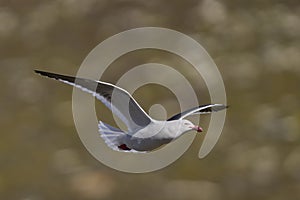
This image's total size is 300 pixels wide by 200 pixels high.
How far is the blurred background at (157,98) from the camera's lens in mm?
4320

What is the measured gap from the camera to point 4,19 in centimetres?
550

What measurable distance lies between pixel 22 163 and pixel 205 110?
1.46 metres

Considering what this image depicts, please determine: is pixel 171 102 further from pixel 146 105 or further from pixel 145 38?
pixel 145 38

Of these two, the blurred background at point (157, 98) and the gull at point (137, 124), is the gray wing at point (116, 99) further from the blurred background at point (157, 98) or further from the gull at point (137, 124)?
the blurred background at point (157, 98)

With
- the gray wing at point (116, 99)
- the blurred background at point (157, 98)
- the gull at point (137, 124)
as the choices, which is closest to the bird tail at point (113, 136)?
the gull at point (137, 124)

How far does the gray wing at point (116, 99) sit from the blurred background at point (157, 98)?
1.12m

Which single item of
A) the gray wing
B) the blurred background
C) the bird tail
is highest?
the blurred background

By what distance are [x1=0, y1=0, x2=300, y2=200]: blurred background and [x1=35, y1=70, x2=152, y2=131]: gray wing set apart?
112 cm

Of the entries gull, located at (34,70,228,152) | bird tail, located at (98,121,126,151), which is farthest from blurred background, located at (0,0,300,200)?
gull, located at (34,70,228,152)

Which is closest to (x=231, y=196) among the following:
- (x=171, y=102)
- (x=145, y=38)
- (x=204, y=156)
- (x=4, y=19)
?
(x=204, y=156)

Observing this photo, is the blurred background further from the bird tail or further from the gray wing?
the gray wing

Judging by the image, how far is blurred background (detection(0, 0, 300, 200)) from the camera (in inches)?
Answer: 170

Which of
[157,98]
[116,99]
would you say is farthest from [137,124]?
[157,98]

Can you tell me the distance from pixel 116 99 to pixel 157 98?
1.93 meters
